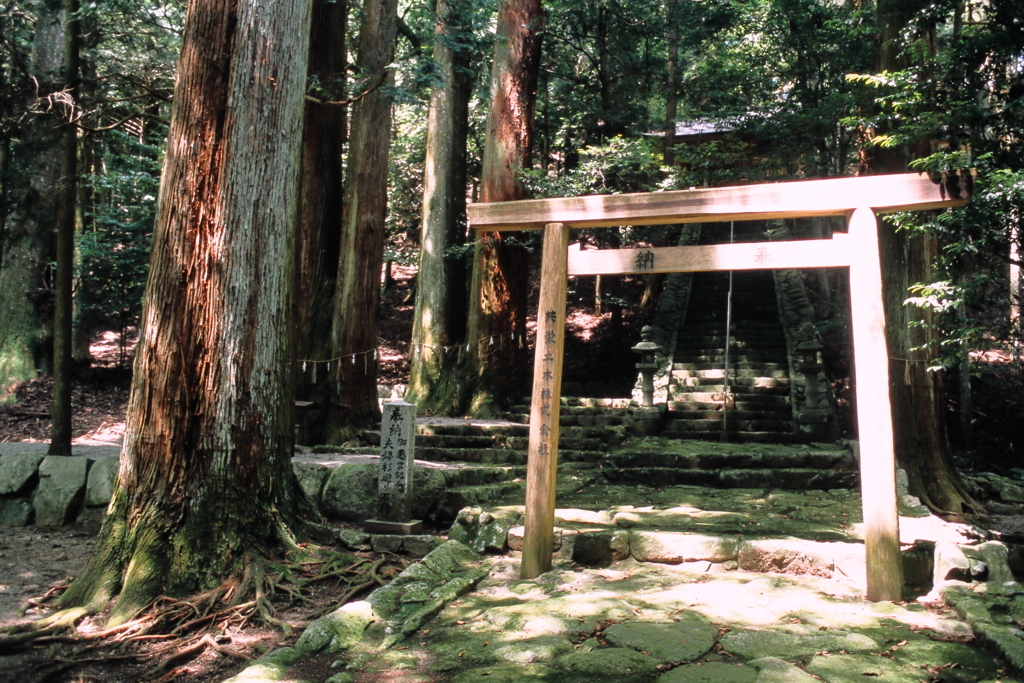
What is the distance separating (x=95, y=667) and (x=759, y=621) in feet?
12.5

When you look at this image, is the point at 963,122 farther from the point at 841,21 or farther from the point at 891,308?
the point at 841,21

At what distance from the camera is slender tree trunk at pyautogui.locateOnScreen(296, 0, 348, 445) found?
10.2 meters

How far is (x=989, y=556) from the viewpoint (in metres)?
4.64

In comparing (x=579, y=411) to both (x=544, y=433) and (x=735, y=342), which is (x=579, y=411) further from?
(x=544, y=433)

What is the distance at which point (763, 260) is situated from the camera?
494 cm

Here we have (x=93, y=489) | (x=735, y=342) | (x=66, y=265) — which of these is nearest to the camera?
(x=66, y=265)

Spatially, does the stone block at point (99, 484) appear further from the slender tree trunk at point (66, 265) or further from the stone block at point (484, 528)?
the stone block at point (484, 528)

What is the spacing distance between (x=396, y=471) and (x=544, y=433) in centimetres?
176

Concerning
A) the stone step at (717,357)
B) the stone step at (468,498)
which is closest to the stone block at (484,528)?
the stone step at (468,498)

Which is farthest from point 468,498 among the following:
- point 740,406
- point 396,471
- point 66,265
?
point 740,406

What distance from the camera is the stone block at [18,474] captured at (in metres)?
7.28

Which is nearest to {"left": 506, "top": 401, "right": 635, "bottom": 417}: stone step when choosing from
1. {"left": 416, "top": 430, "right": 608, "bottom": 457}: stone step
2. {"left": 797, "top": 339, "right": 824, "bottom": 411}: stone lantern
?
{"left": 416, "top": 430, "right": 608, "bottom": 457}: stone step

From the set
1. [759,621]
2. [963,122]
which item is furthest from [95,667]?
[963,122]

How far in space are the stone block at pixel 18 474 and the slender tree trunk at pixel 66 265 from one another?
22 cm
